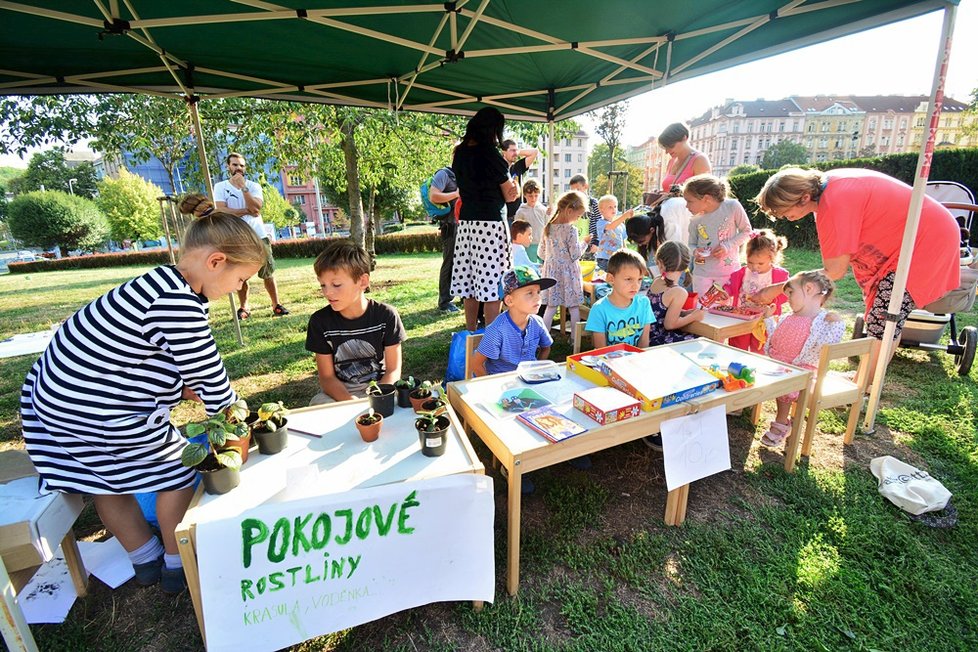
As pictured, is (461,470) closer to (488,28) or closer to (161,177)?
(488,28)

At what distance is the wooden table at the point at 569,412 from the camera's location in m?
1.60

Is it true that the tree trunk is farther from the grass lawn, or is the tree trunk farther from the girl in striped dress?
the girl in striped dress

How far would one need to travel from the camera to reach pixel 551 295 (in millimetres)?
4512

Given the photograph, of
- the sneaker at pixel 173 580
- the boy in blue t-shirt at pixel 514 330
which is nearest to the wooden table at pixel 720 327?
the boy in blue t-shirt at pixel 514 330

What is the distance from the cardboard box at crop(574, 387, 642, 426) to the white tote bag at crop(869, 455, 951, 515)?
1.65m

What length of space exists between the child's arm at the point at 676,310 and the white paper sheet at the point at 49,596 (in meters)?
3.54

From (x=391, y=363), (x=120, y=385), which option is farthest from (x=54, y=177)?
(x=120, y=385)

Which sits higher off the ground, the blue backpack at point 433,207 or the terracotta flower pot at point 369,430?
the blue backpack at point 433,207

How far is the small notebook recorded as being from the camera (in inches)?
63.9

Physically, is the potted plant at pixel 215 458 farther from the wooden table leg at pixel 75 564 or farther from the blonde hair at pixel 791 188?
the blonde hair at pixel 791 188

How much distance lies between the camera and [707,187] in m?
3.39

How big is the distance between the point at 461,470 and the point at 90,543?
6.69ft

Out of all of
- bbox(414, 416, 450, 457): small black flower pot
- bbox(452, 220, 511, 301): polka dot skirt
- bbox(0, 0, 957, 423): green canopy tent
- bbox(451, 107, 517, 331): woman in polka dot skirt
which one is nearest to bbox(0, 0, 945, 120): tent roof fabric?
bbox(0, 0, 957, 423): green canopy tent

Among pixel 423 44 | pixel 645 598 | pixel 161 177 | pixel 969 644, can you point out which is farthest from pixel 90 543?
pixel 161 177
